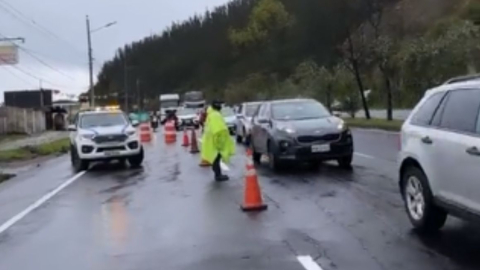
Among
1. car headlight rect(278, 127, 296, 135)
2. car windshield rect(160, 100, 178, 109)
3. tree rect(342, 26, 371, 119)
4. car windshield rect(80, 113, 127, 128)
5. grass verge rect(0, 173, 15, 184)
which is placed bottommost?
grass verge rect(0, 173, 15, 184)

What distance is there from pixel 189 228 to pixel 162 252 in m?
1.58

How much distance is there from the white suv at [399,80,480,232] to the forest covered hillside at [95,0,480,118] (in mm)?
28149

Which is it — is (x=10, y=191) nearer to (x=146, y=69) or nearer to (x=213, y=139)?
(x=213, y=139)

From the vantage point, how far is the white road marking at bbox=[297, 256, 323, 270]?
25.8 feet

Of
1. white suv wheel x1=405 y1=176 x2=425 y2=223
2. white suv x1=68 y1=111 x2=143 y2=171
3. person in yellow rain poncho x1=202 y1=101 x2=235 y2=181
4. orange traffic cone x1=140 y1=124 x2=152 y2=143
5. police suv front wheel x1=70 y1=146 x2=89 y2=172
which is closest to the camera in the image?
white suv wheel x1=405 y1=176 x2=425 y2=223

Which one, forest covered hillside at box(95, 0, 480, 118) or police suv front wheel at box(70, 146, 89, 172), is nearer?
police suv front wheel at box(70, 146, 89, 172)

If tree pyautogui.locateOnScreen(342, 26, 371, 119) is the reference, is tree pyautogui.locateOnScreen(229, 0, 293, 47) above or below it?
above

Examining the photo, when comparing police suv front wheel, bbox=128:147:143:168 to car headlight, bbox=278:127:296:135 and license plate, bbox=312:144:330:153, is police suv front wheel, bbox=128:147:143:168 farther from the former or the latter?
license plate, bbox=312:144:330:153

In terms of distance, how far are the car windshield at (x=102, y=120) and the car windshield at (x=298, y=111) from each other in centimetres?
571

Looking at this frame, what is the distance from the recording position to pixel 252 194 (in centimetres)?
1197

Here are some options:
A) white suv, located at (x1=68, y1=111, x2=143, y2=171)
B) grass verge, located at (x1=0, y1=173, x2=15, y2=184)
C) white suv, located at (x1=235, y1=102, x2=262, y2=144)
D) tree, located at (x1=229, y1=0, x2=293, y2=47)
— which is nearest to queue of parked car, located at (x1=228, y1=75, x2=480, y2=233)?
grass verge, located at (x1=0, y1=173, x2=15, y2=184)

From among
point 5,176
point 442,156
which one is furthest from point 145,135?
point 442,156

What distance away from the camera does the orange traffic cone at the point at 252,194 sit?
11.8 meters

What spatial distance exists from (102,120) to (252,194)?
482 inches
